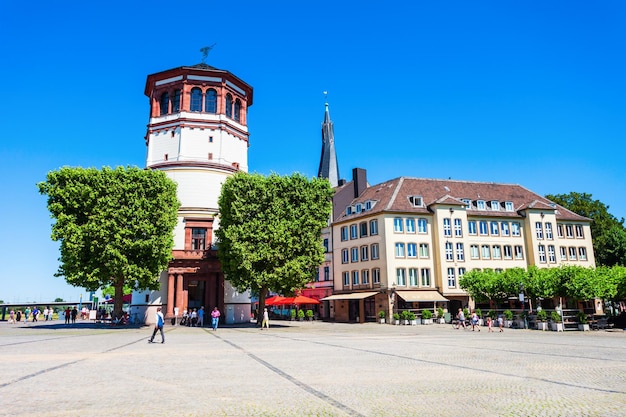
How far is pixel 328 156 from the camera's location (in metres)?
109

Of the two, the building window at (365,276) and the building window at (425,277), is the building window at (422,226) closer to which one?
the building window at (425,277)

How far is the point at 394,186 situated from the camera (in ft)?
192

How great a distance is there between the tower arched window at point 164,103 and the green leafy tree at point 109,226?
1432 cm

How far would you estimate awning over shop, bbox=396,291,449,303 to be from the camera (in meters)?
49.7

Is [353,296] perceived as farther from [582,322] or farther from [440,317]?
[582,322]

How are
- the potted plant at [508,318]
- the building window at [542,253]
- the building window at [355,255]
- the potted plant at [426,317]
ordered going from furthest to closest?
the building window at [542,253] → the building window at [355,255] → the potted plant at [426,317] → the potted plant at [508,318]

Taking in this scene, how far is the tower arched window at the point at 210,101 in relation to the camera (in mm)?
51184

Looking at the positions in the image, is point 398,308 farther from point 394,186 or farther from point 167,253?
point 167,253

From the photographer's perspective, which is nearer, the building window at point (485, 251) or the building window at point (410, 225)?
the building window at point (410, 225)

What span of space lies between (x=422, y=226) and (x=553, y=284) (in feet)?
56.9

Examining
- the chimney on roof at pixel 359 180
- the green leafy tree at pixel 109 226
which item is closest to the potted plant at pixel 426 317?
the chimney on roof at pixel 359 180

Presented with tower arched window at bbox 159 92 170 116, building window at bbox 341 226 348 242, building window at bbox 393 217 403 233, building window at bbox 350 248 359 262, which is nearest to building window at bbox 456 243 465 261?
→ building window at bbox 393 217 403 233

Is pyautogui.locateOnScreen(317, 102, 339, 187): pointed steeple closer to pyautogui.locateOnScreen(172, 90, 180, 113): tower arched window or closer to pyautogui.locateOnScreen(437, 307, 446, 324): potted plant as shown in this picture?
pyautogui.locateOnScreen(172, 90, 180, 113): tower arched window

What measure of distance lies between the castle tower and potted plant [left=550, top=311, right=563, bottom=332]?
2861cm
